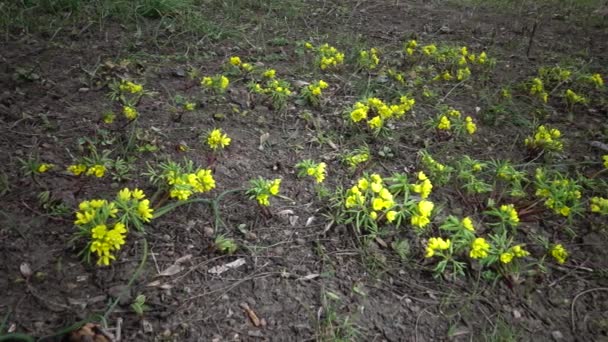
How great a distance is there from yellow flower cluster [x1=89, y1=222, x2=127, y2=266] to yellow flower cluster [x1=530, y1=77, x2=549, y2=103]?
3786 mm

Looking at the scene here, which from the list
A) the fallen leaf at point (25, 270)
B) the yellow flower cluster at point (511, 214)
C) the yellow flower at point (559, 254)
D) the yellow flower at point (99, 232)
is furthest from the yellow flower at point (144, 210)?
the yellow flower at point (559, 254)

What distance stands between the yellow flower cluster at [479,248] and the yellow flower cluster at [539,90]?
2.32m

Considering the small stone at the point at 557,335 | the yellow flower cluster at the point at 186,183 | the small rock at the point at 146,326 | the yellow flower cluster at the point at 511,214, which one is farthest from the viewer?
the yellow flower cluster at the point at 511,214

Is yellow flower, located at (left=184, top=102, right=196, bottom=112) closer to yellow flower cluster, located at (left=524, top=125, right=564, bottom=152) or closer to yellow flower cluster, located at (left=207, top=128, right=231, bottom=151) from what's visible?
yellow flower cluster, located at (left=207, top=128, right=231, bottom=151)

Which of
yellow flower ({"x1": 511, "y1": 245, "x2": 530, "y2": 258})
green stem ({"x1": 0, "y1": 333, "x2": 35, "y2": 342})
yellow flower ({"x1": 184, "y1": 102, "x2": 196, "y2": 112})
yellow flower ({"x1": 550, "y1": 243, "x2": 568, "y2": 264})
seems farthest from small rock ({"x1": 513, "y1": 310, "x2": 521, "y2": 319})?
yellow flower ({"x1": 184, "y1": 102, "x2": 196, "y2": 112})

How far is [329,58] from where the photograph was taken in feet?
13.5

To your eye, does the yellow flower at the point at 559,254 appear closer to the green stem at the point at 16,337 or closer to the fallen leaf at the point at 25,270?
the green stem at the point at 16,337

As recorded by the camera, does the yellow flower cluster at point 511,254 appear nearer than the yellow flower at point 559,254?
Yes

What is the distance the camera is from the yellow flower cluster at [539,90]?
3.79 meters

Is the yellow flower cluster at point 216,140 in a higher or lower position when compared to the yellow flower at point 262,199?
higher

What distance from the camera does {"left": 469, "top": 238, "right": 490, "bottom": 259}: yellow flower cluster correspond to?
217 cm

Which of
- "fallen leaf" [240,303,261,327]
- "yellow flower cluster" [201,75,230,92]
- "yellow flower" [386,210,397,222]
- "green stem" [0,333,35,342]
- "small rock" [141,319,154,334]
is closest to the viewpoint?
"green stem" [0,333,35,342]

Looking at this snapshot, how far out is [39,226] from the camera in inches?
84.0

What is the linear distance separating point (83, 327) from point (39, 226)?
76cm
